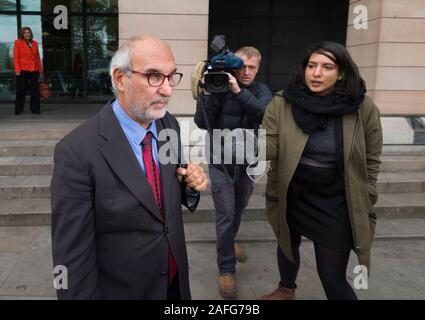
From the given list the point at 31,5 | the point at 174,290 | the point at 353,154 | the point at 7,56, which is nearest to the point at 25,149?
the point at 174,290

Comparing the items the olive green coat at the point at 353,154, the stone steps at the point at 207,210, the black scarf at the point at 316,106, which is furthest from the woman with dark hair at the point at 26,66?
the black scarf at the point at 316,106

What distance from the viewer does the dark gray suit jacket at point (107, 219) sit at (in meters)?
1.56

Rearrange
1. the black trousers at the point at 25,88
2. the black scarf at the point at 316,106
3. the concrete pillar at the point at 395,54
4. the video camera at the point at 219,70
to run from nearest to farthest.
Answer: the black scarf at the point at 316,106, the video camera at the point at 219,70, the concrete pillar at the point at 395,54, the black trousers at the point at 25,88

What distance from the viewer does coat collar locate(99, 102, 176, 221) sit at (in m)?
1.62

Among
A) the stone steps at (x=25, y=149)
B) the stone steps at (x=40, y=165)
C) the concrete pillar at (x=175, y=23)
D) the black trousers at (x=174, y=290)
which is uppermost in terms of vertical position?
the concrete pillar at (x=175, y=23)

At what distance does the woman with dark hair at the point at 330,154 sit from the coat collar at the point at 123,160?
1128 mm

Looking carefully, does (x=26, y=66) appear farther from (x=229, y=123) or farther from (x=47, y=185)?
(x=229, y=123)

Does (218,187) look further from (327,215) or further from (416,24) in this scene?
(416,24)

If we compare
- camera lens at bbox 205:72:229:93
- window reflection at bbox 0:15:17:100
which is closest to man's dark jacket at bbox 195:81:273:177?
camera lens at bbox 205:72:229:93

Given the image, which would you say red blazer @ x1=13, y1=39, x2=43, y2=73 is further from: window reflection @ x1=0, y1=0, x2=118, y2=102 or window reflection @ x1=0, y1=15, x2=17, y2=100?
window reflection @ x1=0, y1=15, x2=17, y2=100

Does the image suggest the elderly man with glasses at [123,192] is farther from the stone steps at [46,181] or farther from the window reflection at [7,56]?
the window reflection at [7,56]

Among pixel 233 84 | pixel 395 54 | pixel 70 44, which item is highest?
pixel 70 44

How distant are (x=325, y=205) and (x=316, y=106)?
61 centimetres

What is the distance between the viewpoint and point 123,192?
1.62m
